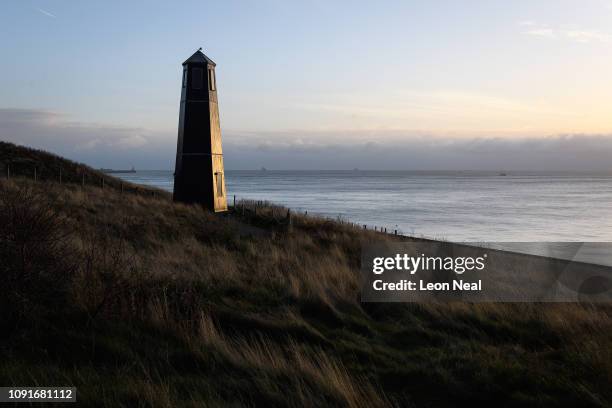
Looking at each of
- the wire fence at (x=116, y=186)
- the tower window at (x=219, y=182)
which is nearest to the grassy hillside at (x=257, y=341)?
the tower window at (x=219, y=182)

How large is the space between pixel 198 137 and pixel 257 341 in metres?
18.4

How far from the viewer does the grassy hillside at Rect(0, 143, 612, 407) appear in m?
4.53

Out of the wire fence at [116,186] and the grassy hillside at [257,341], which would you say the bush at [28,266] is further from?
the wire fence at [116,186]

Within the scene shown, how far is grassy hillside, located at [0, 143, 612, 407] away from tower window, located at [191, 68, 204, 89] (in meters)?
15.5

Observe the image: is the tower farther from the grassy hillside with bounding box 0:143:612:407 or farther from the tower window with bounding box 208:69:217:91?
the grassy hillside with bounding box 0:143:612:407

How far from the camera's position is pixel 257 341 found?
5.64 metres

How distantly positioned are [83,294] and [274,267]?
17.4 ft

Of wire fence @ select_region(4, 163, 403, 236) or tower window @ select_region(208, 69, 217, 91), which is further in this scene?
wire fence @ select_region(4, 163, 403, 236)

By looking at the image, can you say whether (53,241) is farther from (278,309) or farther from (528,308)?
(528,308)

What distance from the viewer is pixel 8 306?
5.53 metres

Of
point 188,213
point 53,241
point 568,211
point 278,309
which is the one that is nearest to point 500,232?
point 568,211

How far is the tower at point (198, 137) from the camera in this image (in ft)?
75.6

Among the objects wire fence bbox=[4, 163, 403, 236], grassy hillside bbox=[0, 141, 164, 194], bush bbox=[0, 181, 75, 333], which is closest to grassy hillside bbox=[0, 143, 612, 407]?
bush bbox=[0, 181, 75, 333]

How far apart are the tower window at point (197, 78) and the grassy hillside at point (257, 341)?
15.5 meters
